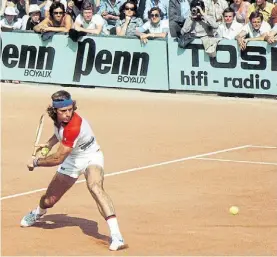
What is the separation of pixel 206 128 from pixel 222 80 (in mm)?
4351

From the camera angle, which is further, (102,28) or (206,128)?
(102,28)

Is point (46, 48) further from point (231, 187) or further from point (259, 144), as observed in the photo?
point (231, 187)

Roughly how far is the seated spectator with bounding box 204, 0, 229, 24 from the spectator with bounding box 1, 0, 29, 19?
20.9ft

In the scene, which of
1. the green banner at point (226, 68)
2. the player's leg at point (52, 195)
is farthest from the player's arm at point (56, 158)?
the green banner at point (226, 68)

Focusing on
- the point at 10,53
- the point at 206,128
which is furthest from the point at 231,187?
the point at 10,53

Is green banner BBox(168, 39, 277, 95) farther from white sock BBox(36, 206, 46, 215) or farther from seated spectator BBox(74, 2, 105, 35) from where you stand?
white sock BBox(36, 206, 46, 215)

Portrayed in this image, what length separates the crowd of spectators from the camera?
84.2 ft

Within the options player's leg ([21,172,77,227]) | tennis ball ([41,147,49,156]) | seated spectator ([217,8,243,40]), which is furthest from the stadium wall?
tennis ball ([41,147,49,156])

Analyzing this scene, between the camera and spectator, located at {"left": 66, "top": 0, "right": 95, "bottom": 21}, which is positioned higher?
spectator, located at {"left": 66, "top": 0, "right": 95, "bottom": 21}

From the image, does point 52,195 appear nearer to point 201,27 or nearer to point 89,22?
point 201,27

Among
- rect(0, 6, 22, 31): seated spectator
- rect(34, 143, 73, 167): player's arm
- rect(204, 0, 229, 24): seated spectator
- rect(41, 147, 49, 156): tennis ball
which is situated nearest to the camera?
rect(34, 143, 73, 167): player's arm

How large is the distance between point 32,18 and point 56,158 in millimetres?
17542

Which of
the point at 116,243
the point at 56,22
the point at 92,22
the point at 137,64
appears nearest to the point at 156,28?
the point at 137,64

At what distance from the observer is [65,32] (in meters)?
27.8
